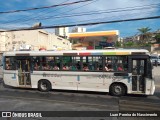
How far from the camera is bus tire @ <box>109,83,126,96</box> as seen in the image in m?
Result: 12.7

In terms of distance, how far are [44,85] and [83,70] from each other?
287 centimetres

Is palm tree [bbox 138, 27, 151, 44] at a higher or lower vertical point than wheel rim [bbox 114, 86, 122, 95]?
higher

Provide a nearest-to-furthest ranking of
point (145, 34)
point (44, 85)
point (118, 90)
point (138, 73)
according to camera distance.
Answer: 1. point (138, 73)
2. point (118, 90)
3. point (44, 85)
4. point (145, 34)

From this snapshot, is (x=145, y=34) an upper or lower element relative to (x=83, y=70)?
upper

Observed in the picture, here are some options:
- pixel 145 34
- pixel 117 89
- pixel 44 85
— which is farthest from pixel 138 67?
pixel 145 34

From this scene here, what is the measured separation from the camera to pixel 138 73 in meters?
12.3

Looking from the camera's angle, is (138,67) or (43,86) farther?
(43,86)

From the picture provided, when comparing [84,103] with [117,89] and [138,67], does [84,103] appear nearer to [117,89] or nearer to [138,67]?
[117,89]

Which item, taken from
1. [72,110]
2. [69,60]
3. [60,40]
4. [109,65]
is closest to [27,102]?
[72,110]

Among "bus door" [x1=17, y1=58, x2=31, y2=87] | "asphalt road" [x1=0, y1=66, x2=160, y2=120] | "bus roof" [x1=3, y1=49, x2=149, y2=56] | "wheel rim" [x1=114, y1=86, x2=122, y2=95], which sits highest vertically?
"bus roof" [x1=3, y1=49, x2=149, y2=56]

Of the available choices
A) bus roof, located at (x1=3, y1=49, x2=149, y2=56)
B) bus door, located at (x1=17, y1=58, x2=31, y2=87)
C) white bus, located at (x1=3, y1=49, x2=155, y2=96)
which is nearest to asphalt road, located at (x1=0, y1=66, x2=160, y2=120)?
white bus, located at (x1=3, y1=49, x2=155, y2=96)

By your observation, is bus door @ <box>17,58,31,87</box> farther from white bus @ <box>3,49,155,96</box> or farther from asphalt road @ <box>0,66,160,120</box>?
asphalt road @ <box>0,66,160,120</box>

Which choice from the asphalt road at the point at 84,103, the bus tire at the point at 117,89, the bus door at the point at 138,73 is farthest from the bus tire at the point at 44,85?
the bus door at the point at 138,73

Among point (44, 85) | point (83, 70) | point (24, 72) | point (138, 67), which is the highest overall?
point (138, 67)
